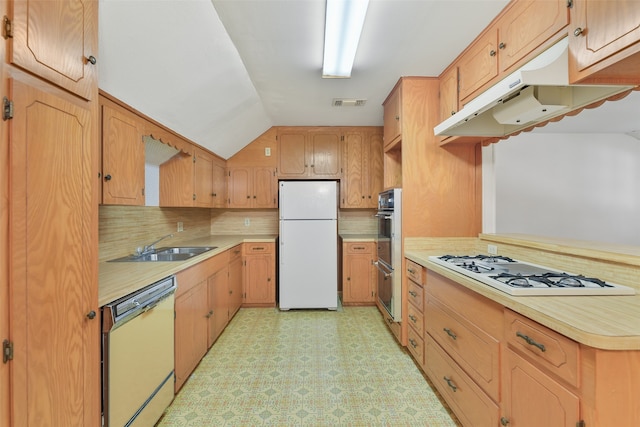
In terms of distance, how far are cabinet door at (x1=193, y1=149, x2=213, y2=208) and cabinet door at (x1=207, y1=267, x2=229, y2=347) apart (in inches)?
34.2

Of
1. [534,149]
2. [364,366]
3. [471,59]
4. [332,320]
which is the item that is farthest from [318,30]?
[534,149]

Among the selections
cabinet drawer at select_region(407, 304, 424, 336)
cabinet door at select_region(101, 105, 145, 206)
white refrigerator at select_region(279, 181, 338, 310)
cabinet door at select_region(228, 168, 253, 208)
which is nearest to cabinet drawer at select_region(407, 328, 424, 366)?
cabinet drawer at select_region(407, 304, 424, 336)

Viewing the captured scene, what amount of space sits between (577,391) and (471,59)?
6.77ft

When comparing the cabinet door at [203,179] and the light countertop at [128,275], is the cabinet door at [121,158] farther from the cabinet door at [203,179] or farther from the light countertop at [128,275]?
the cabinet door at [203,179]

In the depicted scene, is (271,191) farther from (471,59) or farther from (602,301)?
(602,301)

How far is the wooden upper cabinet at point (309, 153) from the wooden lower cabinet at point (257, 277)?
112cm

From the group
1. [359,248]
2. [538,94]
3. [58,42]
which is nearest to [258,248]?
[359,248]

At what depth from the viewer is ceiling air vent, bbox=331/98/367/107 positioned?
2962mm

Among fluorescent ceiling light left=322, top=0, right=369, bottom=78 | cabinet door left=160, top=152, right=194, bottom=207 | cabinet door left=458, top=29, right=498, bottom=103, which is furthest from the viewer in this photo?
cabinet door left=160, top=152, right=194, bottom=207

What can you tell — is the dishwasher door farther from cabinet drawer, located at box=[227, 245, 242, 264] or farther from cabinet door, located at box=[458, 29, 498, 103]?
cabinet door, located at box=[458, 29, 498, 103]

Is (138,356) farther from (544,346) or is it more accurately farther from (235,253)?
(235,253)

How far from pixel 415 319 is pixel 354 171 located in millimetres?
2228

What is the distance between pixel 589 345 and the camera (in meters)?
0.79

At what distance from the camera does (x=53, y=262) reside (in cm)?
91
